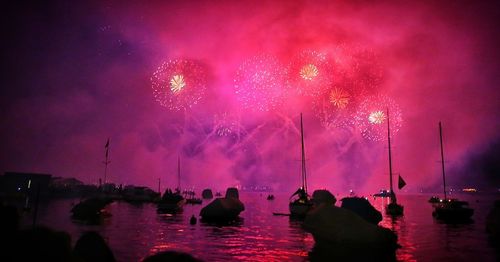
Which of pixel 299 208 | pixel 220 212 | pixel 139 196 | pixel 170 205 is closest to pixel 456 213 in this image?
pixel 299 208

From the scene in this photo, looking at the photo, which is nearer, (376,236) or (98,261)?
(98,261)

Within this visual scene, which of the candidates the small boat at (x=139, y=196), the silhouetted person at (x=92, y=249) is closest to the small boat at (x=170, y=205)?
the small boat at (x=139, y=196)

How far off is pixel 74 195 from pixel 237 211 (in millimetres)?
133139

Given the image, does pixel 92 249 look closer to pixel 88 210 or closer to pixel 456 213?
pixel 88 210

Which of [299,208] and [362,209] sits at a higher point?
[362,209]

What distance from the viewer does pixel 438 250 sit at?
121ft

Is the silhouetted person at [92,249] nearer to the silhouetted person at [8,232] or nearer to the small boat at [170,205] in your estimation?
the silhouetted person at [8,232]

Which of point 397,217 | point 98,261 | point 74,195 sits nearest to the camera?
point 98,261

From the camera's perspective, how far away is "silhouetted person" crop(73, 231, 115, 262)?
15548mm

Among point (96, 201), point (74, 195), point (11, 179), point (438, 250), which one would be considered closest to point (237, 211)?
point (96, 201)

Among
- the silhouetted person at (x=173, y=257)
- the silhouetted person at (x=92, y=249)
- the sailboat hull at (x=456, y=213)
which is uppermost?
the silhouetted person at (x=173, y=257)

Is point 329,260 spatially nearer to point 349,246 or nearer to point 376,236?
point 349,246

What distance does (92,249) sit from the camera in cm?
1575

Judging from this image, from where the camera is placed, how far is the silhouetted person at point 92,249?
1555cm
